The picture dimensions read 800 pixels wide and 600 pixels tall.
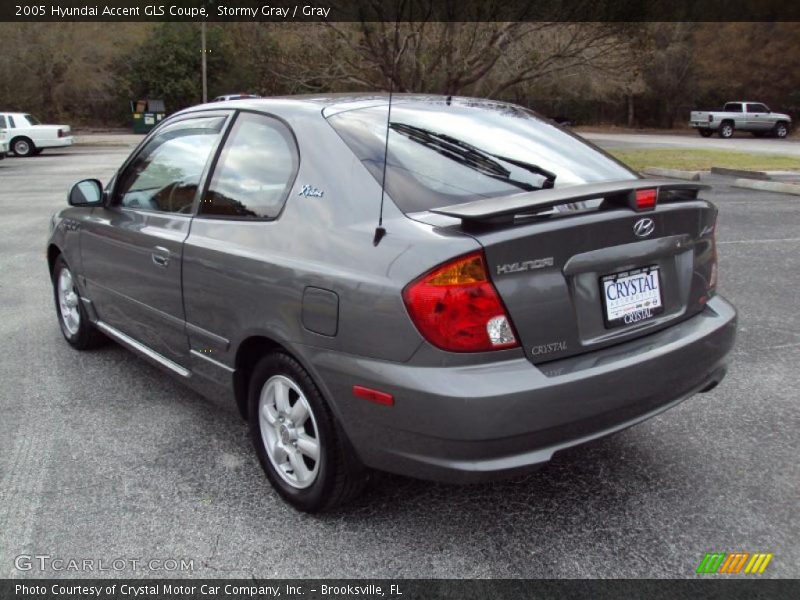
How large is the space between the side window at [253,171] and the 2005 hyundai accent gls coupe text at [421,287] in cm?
1

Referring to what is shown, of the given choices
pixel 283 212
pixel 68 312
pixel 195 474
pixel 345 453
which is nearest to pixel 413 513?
pixel 345 453

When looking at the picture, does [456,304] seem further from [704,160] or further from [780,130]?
[780,130]

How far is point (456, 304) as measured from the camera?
7.72 feet

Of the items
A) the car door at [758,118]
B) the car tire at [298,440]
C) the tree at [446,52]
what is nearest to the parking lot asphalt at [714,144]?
the car door at [758,118]

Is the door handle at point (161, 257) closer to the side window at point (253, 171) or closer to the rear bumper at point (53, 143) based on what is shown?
the side window at point (253, 171)

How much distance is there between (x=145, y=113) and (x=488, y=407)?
4560 cm

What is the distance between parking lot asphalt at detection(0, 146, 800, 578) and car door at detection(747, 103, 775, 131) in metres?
39.7

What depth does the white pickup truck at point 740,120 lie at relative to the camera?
38.6m

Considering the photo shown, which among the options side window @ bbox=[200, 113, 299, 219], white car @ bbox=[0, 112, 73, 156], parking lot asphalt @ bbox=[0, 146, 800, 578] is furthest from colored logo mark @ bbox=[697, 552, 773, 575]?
white car @ bbox=[0, 112, 73, 156]

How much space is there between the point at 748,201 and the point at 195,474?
1200 cm

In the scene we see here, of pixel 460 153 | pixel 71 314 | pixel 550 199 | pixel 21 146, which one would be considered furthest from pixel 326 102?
pixel 21 146

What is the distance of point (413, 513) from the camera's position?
9.60 feet

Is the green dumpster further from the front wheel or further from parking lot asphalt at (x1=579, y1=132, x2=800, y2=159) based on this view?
the front wheel

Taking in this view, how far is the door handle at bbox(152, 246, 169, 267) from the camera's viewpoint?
350cm
